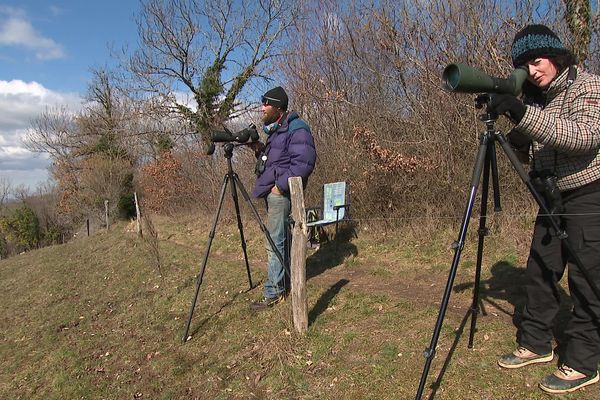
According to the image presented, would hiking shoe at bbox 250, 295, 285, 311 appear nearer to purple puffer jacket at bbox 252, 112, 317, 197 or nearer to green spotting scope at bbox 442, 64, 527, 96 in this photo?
purple puffer jacket at bbox 252, 112, 317, 197

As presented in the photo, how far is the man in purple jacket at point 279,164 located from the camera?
4.24 meters

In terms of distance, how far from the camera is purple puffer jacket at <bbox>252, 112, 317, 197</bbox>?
→ 4223 millimetres

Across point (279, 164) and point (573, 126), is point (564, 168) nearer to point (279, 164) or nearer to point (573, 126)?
point (573, 126)

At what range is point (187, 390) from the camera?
3561 mm

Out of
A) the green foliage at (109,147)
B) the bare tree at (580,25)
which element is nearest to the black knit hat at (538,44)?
the bare tree at (580,25)

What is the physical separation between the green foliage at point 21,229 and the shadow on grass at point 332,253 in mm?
23204

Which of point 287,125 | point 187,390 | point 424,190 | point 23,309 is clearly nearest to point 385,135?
point 424,190

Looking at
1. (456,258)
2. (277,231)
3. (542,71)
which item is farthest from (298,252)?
(542,71)

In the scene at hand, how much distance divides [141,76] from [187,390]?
16771mm

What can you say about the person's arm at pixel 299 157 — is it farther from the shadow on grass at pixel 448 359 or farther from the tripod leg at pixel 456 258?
the tripod leg at pixel 456 258

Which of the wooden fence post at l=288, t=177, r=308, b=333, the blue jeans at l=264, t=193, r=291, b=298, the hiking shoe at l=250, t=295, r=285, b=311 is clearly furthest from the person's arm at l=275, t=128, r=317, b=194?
the hiking shoe at l=250, t=295, r=285, b=311

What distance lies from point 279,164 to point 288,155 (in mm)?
144

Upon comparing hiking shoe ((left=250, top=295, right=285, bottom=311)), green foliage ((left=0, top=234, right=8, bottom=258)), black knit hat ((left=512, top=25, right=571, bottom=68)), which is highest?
black knit hat ((left=512, top=25, right=571, bottom=68))

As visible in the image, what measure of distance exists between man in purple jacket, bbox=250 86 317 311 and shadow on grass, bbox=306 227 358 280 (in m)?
1.48
